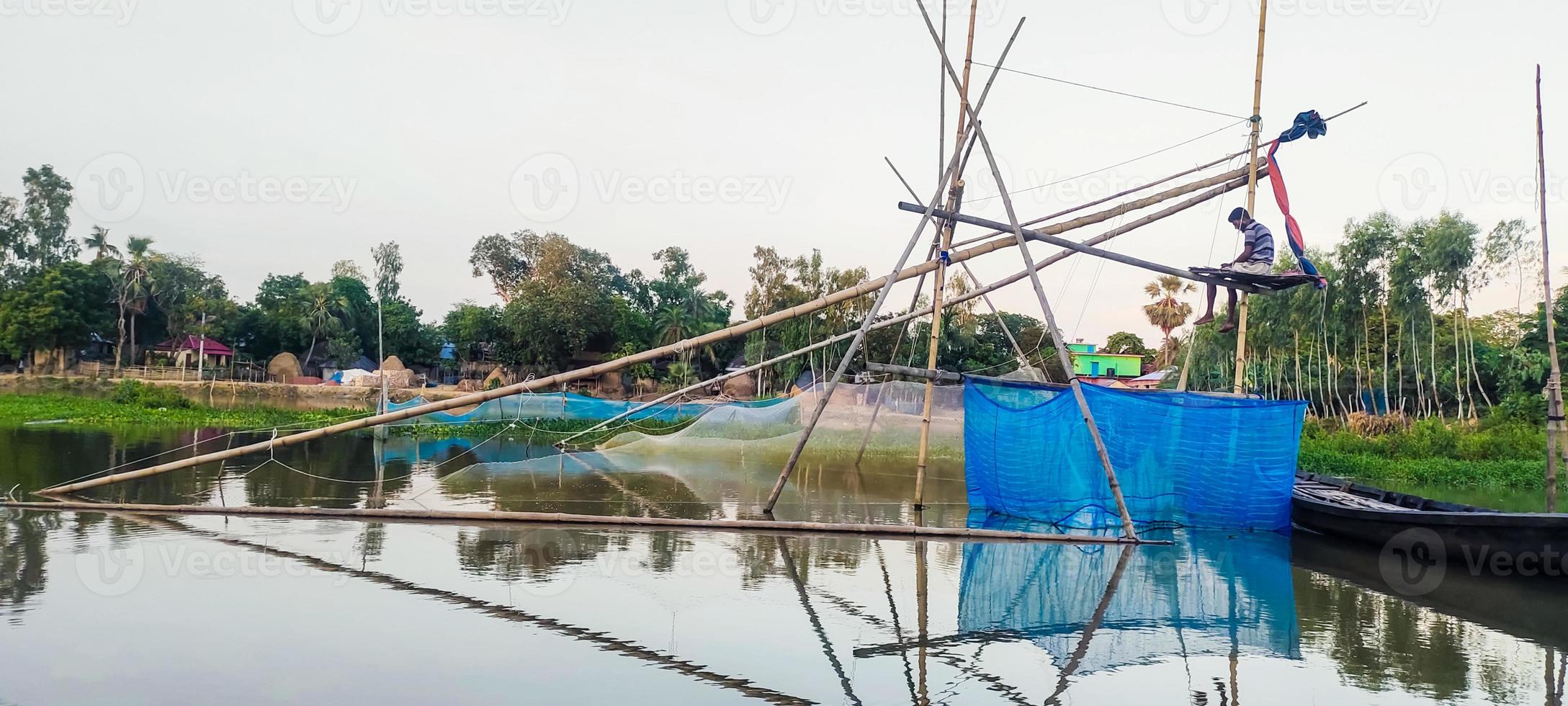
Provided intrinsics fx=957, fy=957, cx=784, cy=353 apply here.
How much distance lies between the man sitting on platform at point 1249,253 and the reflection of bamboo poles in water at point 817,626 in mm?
4889

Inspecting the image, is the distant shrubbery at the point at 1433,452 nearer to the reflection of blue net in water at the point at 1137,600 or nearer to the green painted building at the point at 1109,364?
the reflection of blue net in water at the point at 1137,600

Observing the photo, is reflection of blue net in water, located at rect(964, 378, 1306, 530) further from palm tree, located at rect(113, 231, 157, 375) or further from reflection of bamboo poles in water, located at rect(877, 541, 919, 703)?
palm tree, located at rect(113, 231, 157, 375)

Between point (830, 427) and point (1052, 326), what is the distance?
5.96 meters

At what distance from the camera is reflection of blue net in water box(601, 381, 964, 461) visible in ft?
47.0

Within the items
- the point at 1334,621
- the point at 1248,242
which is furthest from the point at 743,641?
the point at 1248,242

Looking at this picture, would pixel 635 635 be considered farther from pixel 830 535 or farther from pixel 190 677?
pixel 830 535

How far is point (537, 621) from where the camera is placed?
20.8ft

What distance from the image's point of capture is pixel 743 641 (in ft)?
19.8

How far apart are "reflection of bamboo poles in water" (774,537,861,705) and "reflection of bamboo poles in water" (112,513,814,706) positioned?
0.31 m

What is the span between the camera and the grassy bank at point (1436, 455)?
17.5 meters

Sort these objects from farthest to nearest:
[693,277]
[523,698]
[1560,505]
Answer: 1. [693,277]
2. [1560,505]
3. [523,698]

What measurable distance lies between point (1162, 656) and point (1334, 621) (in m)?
1.90

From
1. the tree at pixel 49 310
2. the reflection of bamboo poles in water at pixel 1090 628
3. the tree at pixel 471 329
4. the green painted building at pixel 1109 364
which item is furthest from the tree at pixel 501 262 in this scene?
the reflection of bamboo poles in water at pixel 1090 628

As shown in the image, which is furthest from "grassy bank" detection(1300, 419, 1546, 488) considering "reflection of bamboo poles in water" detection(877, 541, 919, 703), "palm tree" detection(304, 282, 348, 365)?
"palm tree" detection(304, 282, 348, 365)
